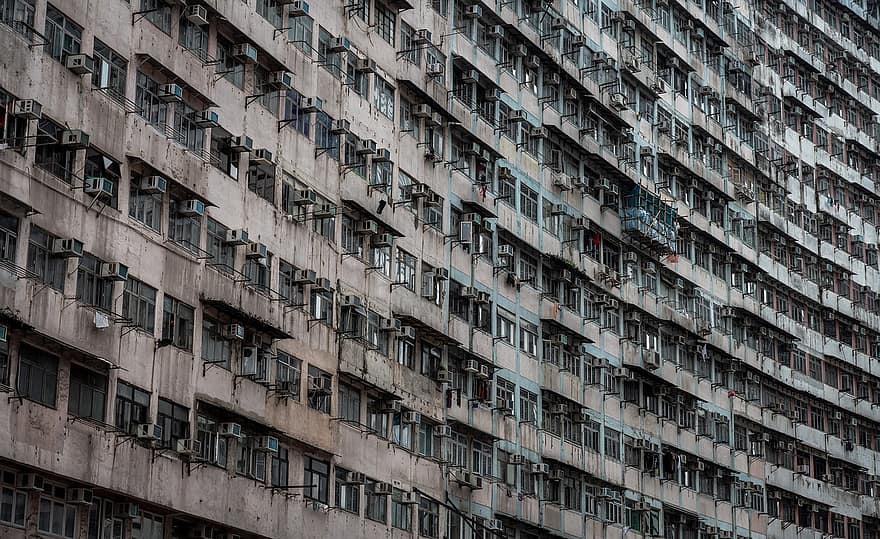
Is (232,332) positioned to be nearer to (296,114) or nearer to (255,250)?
(255,250)

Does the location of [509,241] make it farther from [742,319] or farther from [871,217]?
[871,217]

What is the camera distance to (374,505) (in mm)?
34875

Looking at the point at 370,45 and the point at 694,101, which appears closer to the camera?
the point at 370,45

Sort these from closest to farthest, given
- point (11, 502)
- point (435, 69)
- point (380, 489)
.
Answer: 1. point (11, 502)
2. point (380, 489)
3. point (435, 69)

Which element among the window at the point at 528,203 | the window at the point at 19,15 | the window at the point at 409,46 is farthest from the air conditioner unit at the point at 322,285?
the window at the point at 528,203

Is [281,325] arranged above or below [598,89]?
below

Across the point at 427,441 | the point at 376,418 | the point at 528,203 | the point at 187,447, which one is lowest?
the point at 187,447

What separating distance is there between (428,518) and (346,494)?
3273 mm

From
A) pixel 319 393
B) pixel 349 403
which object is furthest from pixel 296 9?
pixel 349 403

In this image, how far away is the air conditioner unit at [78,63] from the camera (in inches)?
1073

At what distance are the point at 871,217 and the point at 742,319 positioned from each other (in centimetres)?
1268

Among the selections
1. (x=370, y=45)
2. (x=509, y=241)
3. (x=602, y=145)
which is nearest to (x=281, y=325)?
(x=370, y=45)

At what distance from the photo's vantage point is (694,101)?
52.2 m

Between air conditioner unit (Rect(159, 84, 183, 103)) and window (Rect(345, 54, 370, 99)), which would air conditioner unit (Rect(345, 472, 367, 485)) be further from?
air conditioner unit (Rect(159, 84, 183, 103))
